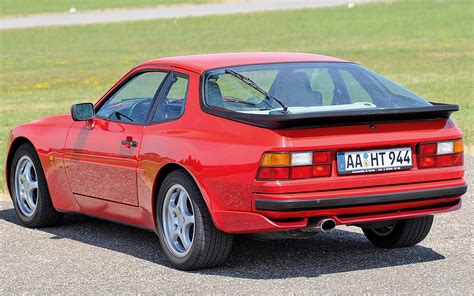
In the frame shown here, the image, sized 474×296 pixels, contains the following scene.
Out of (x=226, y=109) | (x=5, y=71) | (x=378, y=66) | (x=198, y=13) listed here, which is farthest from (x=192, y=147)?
(x=198, y=13)

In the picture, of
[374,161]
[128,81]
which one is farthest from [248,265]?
[128,81]

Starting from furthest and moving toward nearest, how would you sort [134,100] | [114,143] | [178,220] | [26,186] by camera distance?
[26,186], [134,100], [114,143], [178,220]

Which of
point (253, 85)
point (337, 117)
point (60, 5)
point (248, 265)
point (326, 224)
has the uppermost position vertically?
point (253, 85)

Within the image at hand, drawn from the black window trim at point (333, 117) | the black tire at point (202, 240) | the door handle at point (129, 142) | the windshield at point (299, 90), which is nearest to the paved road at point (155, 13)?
the door handle at point (129, 142)

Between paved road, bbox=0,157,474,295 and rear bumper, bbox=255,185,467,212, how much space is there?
0.44 m

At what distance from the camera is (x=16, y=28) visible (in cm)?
4741

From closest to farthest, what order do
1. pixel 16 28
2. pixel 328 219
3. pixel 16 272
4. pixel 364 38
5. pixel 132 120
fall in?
pixel 328 219
pixel 16 272
pixel 132 120
pixel 364 38
pixel 16 28

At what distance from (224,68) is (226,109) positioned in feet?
2.06

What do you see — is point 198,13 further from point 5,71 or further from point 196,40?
point 5,71

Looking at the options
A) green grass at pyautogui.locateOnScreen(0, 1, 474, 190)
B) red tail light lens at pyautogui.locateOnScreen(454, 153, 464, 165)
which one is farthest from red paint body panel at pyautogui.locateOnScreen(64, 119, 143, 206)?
green grass at pyautogui.locateOnScreen(0, 1, 474, 190)

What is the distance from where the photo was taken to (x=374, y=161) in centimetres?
696

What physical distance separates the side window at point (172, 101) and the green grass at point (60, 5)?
49.8 m

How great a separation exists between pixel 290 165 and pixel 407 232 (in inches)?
57.2

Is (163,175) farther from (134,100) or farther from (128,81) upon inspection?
(128,81)
